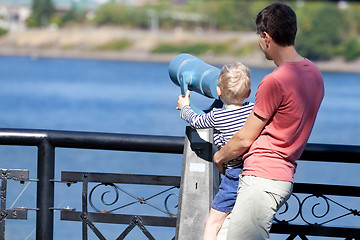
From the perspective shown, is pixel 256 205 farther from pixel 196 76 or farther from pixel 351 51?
pixel 351 51

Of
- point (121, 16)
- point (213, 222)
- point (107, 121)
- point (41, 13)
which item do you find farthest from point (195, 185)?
point (41, 13)

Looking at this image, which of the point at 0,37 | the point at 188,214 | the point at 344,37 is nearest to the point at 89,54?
the point at 0,37

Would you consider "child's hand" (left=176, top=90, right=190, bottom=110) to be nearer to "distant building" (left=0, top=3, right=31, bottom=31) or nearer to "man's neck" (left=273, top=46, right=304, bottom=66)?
"man's neck" (left=273, top=46, right=304, bottom=66)

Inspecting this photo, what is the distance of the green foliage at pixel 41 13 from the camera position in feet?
338

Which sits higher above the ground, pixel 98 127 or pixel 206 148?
pixel 98 127

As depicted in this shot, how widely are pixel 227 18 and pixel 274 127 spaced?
94.7m

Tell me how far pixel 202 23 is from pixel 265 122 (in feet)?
323

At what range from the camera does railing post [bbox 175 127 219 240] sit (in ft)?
7.79

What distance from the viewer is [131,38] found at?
9394 centimetres

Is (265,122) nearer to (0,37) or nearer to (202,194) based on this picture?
(202,194)

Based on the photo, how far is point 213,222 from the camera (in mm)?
2248

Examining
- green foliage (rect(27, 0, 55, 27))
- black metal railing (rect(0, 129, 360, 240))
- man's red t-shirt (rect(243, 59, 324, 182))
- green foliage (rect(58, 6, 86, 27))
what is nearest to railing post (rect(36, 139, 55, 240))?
black metal railing (rect(0, 129, 360, 240))

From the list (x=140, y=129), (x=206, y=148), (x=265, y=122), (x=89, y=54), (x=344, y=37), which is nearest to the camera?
(x=265, y=122)

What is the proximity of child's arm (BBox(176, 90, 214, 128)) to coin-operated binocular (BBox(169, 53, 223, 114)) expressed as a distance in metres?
0.09
